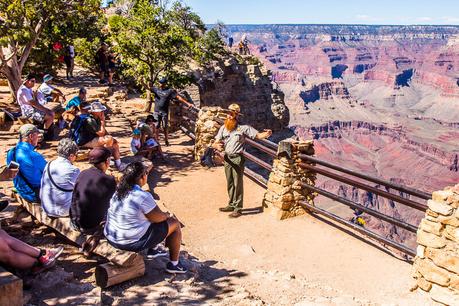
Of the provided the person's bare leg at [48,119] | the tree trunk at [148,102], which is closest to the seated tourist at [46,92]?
the person's bare leg at [48,119]

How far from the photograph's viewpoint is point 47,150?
9.98 meters

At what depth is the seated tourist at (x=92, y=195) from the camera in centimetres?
489

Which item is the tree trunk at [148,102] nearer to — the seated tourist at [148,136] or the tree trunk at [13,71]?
the tree trunk at [13,71]

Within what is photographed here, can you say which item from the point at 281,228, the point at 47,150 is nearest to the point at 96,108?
the point at 47,150

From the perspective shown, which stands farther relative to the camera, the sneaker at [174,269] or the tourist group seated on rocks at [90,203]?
the sneaker at [174,269]

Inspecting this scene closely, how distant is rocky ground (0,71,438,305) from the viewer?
14.2ft

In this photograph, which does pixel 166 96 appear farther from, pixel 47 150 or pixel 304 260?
pixel 304 260

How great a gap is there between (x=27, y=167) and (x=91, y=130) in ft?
9.89

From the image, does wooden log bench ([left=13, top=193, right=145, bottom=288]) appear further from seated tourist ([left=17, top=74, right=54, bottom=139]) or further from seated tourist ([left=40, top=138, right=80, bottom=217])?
seated tourist ([left=17, top=74, right=54, bottom=139])

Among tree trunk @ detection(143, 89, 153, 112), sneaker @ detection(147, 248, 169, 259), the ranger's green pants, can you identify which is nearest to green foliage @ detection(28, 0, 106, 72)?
tree trunk @ detection(143, 89, 153, 112)

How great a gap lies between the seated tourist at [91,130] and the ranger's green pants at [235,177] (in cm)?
235

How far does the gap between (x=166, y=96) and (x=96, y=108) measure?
3363 mm

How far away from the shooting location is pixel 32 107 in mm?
10547

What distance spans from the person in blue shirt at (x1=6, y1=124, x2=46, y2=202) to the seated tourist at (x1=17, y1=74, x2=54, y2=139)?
4.92 m
